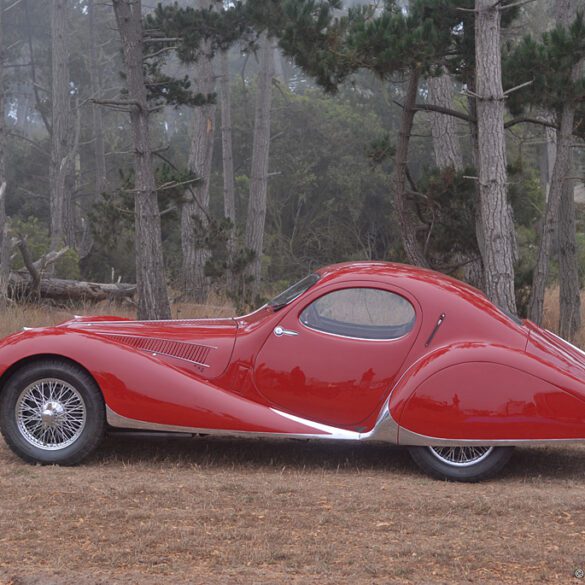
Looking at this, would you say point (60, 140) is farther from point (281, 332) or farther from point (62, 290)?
point (281, 332)

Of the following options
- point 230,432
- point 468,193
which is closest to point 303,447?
point 230,432

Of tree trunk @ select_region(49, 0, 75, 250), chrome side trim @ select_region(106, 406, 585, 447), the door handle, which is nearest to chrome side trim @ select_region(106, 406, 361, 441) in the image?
chrome side trim @ select_region(106, 406, 585, 447)

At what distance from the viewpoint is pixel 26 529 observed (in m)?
4.94

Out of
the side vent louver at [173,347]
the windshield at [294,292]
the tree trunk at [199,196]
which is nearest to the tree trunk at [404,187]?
the windshield at [294,292]

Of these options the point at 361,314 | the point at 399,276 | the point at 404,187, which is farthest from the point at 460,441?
the point at 404,187

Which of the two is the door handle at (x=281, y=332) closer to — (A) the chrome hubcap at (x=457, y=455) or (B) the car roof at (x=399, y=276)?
(B) the car roof at (x=399, y=276)

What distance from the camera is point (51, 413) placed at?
639 centimetres

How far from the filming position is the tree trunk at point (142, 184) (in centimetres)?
1280

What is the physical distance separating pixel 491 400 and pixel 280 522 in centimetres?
→ 176

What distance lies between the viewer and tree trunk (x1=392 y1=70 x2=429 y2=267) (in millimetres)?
11203

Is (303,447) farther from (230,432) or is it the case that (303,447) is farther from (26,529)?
(26,529)

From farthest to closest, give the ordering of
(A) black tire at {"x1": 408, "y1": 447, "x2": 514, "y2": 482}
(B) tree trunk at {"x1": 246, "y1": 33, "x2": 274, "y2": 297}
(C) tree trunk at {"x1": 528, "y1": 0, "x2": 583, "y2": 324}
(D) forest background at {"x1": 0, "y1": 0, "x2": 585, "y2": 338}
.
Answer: (B) tree trunk at {"x1": 246, "y1": 33, "x2": 274, "y2": 297}
(C) tree trunk at {"x1": 528, "y1": 0, "x2": 583, "y2": 324}
(D) forest background at {"x1": 0, "y1": 0, "x2": 585, "y2": 338}
(A) black tire at {"x1": 408, "y1": 447, "x2": 514, "y2": 482}

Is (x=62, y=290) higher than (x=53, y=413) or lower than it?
higher

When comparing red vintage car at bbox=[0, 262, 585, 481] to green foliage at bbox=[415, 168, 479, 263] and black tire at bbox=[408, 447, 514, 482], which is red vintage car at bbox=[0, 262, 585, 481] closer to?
black tire at bbox=[408, 447, 514, 482]
